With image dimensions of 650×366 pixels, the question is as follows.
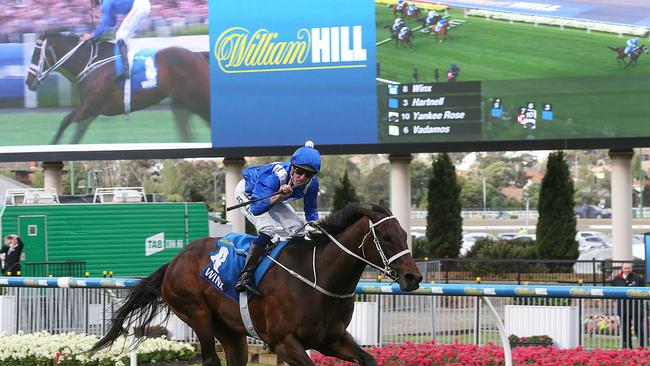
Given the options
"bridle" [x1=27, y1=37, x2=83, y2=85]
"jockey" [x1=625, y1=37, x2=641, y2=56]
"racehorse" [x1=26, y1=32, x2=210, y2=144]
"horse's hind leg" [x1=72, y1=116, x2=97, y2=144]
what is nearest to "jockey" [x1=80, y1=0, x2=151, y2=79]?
"racehorse" [x1=26, y1=32, x2=210, y2=144]

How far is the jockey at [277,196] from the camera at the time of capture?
291 inches

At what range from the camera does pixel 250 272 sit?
24.7ft

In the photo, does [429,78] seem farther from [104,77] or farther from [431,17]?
[104,77]

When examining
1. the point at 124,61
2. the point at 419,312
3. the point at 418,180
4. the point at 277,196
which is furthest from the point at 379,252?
the point at 418,180

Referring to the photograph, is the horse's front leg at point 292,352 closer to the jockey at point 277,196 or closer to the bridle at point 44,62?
the jockey at point 277,196

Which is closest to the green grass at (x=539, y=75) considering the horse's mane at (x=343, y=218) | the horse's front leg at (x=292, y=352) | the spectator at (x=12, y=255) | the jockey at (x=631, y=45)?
the jockey at (x=631, y=45)

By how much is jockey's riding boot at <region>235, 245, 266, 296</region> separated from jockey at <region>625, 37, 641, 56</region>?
17.0m

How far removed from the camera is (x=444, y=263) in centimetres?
2436

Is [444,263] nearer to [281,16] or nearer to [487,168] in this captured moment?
[281,16]

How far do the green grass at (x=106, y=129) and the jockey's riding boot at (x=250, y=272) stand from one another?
58.5 feet

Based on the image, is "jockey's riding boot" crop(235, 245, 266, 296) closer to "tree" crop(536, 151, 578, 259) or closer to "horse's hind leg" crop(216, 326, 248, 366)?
"horse's hind leg" crop(216, 326, 248, 366)

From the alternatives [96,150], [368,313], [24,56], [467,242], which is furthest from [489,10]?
[467,242]

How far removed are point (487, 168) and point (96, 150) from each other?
7657 centimetres

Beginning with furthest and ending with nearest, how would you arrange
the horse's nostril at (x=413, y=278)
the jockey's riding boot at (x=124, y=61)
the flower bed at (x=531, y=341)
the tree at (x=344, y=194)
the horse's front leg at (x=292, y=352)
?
the tree at (x=344, y=194), the jockey's riding boot at (x=124, y=61), the flower bed at (x=531, y=341), the horse's front leg at (x=292, y=352), the horse's nostril at (x=413, y=278)
